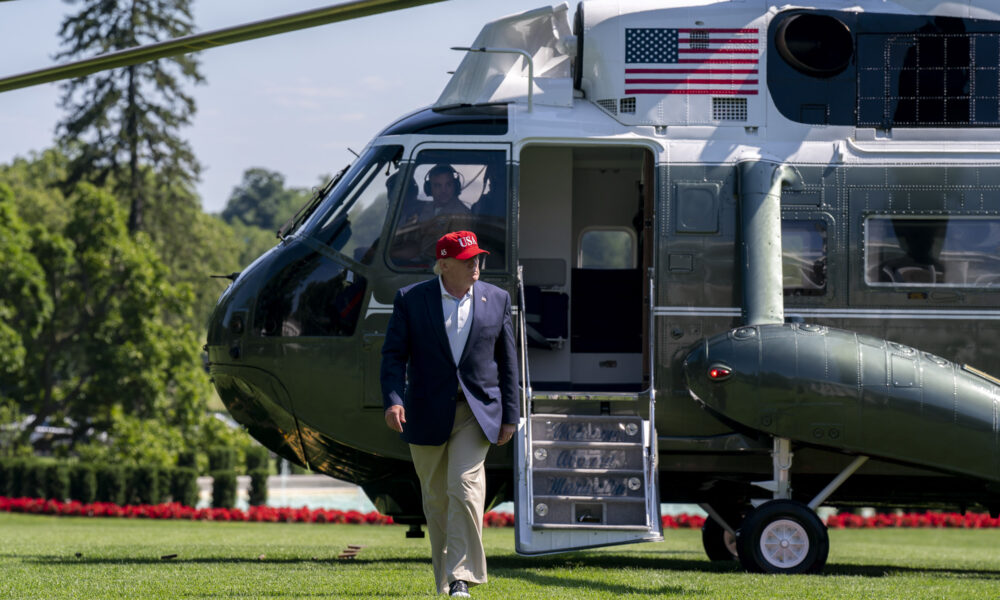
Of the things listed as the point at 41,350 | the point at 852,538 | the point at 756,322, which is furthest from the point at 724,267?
the point at 41,350

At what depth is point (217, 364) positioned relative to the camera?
9914mm

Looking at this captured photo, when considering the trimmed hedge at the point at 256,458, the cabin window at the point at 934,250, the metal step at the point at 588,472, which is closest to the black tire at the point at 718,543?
the metal step at the point at 588,472

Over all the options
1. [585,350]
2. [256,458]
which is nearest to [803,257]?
[585,350]

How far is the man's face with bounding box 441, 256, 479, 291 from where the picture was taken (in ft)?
22.6

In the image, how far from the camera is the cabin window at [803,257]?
9766 mm

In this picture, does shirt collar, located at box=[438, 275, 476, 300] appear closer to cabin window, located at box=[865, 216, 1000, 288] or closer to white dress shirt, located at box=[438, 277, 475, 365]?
white dress shirt, located at box=[438, 277, 475, 365]

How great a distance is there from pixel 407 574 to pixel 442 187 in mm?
2967

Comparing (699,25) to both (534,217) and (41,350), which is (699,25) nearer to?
(534,217)

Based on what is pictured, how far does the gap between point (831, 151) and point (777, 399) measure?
2.11 m

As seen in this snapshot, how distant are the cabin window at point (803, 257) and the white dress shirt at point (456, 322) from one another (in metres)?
3.66

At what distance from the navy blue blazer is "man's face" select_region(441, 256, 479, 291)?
0.08m

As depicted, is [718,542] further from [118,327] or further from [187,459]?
[118,327]

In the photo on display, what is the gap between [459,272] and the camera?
690 centimetres

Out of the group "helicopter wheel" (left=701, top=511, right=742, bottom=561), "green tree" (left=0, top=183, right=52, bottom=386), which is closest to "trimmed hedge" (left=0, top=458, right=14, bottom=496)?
"green tree" (left=0, top=183, right=52, bottom=386)
